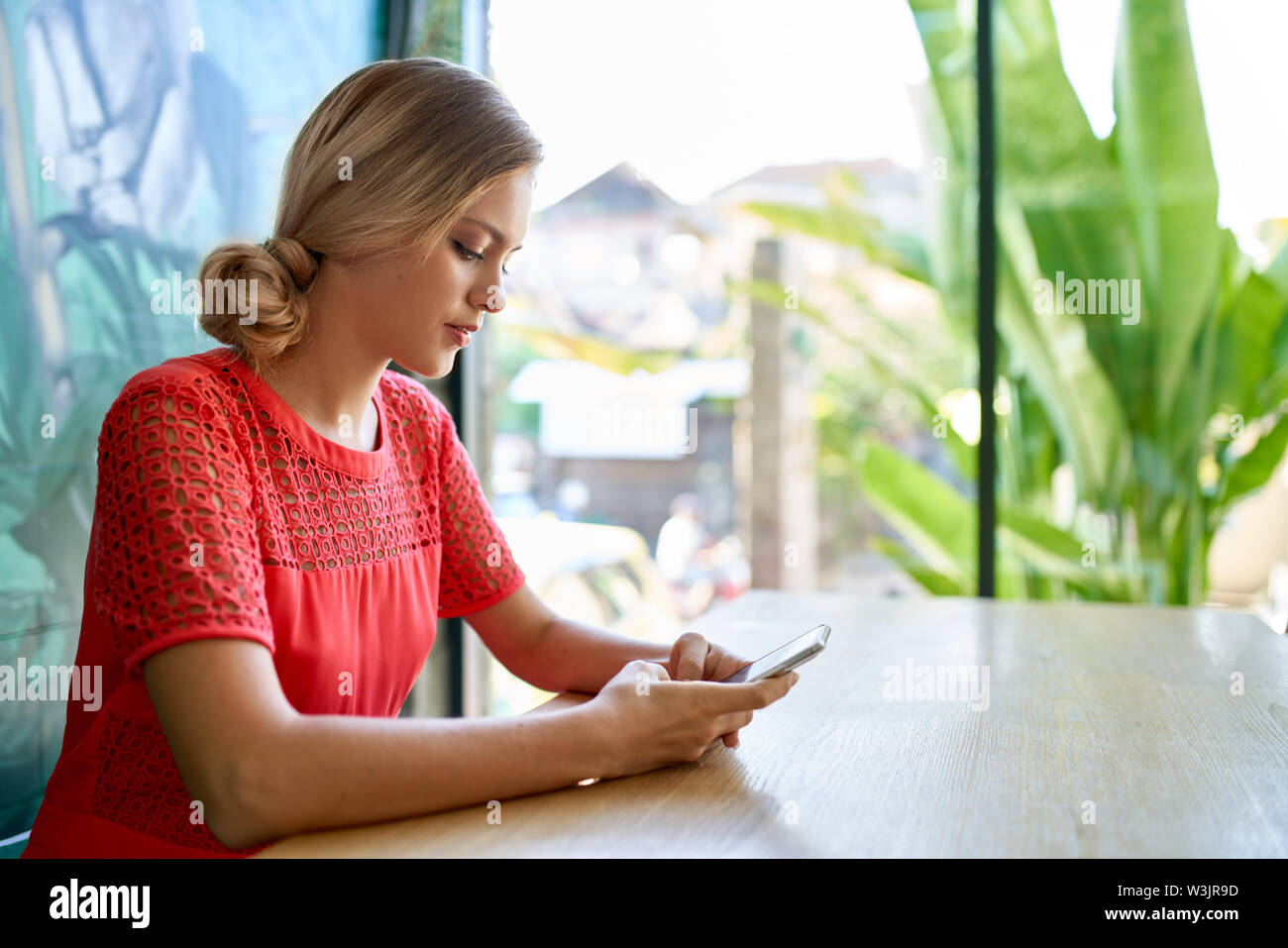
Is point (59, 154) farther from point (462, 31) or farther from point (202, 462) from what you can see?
point (462, 31)

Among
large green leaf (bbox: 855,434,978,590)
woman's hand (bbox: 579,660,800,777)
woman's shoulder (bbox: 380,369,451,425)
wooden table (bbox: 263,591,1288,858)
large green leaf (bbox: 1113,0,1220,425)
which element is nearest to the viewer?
wooden table (bbox: 263,591,1288,858)

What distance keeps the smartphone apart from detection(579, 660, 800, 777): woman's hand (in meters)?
0.01

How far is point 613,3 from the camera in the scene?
2414 mm

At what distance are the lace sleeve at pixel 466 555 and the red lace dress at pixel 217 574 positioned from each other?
0.17 feet

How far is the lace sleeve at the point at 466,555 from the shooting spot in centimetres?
131

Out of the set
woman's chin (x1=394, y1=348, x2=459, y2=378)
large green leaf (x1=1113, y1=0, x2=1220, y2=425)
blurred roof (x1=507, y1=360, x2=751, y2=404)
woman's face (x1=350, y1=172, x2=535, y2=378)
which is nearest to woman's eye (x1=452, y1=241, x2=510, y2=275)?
woman's face (x1=350, y1=172, x2=535, y2=378)

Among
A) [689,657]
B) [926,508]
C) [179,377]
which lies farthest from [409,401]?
[926,508]

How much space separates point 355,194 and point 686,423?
1.48 m

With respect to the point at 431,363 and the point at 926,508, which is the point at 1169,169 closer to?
the point at 926,508

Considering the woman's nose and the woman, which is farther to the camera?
the woman's nose

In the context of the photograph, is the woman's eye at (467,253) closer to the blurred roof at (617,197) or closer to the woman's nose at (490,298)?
the woman's nose at (490,298)

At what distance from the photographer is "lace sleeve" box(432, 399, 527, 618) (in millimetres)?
1309

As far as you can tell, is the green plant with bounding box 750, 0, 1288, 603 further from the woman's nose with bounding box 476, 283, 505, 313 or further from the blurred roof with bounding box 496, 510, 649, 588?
the woman's nose with bounding box 476, 283, 505, 313

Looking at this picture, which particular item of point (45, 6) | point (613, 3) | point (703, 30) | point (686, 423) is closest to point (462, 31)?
point (613, 3)
